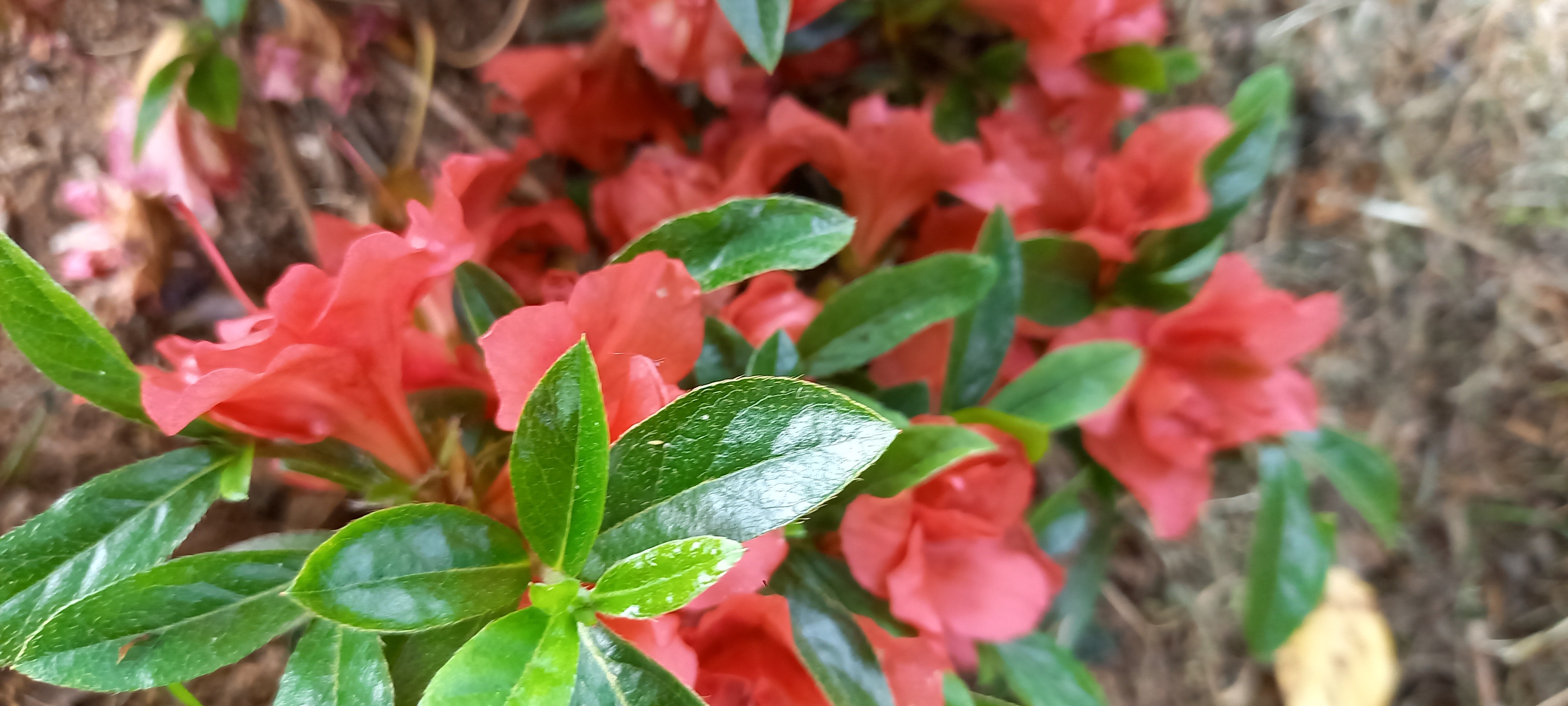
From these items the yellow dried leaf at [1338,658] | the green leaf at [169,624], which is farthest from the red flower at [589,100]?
the yellow dried leaf at [1338,658]

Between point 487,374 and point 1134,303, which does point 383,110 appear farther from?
point 1134,303

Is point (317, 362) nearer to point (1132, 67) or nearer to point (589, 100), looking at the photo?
point (589, 100)

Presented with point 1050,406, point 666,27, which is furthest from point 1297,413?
point 666,27

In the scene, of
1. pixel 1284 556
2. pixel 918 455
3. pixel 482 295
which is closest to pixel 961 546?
pixel 918 455

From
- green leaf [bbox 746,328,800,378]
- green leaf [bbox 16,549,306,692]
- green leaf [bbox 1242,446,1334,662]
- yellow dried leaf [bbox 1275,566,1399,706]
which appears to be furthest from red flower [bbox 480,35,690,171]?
yellow dried leaf [bbox 1275,566,1399,706]

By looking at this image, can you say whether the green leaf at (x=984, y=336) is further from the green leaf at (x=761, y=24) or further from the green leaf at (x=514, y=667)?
the green leaf at (x=514, y=667)

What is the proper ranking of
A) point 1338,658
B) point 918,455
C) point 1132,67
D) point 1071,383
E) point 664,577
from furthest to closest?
point 1338,658 < point 1132,67 < point 1071,383 < point 918,455 < point 664,577

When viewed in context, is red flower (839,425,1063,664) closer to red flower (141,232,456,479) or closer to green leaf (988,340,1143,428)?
green leaf (988,340,1143,428)
